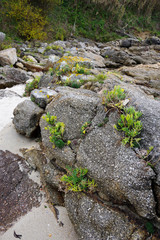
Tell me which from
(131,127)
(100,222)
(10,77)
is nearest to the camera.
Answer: (100,222)

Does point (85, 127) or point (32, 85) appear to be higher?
point (85, 127)

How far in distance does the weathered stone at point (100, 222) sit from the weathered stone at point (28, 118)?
3.47m

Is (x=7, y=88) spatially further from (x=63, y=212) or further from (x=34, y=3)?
(x=34, y=3)

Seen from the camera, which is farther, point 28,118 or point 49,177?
point 28,118

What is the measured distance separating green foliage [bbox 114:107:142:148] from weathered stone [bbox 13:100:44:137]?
12.5ft

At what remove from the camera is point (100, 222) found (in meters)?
3.74

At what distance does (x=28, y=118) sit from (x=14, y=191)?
2842 mm

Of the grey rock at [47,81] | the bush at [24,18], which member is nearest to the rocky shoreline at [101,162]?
the grey rock at [47,81]

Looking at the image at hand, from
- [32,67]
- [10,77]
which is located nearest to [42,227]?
[10,77]

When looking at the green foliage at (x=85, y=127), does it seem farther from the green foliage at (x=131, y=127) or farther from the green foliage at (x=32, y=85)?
the green foliage at (x=32, y=85)

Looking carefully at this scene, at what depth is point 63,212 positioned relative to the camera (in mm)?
4617

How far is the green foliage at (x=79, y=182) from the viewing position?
13.4 feet

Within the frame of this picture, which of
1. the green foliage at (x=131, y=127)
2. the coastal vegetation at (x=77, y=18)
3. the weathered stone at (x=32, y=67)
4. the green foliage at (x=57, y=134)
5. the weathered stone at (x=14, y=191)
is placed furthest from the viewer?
the coastal vegetation at (x=77, y=18)

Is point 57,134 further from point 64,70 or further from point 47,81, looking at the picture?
point 47,81
